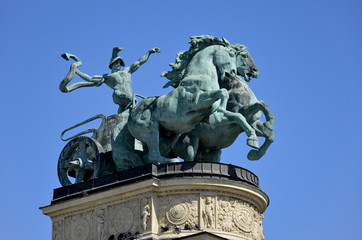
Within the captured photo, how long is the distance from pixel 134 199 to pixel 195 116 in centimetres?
343

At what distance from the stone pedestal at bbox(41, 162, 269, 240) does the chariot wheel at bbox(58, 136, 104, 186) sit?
213 cm

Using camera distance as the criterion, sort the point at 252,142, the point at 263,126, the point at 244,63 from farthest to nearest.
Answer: the point at 244,63
the point at 263,126
the point at 252,142

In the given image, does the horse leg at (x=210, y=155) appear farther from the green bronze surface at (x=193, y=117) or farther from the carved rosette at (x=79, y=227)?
the carved rosette at (x=79, y=227)

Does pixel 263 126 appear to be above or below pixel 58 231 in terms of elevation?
above

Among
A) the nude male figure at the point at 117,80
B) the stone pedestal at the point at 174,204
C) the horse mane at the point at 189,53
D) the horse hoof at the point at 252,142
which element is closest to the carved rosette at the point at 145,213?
the stone pedestal at the point at 174,204

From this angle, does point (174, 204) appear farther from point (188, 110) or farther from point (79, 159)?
point (79, 159)

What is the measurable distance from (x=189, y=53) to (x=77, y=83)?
477cm

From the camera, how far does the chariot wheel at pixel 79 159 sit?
34.8 meters

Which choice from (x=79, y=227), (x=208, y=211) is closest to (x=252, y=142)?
(x=208, y=211)

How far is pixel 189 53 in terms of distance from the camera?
114ft

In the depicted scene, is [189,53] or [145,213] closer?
[145,213]

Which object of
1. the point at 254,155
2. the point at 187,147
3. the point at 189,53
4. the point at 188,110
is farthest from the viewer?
the point at 189,53

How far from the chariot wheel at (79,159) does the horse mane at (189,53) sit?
11.1 feet

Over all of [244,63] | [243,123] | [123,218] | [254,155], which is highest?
[244,63]
